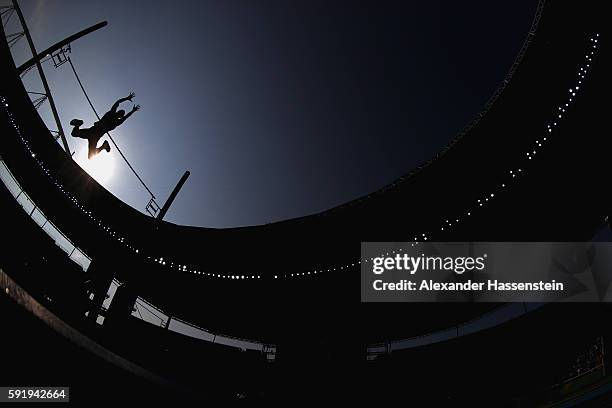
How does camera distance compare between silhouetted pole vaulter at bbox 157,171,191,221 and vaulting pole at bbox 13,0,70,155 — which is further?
silhouetted pole vaulter at bbox 157,171,191,221

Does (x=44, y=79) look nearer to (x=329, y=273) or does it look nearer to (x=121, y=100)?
(x=121, y=100)

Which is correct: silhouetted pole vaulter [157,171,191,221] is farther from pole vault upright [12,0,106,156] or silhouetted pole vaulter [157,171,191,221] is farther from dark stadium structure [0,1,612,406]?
pole vault upright [12,0,106,156]

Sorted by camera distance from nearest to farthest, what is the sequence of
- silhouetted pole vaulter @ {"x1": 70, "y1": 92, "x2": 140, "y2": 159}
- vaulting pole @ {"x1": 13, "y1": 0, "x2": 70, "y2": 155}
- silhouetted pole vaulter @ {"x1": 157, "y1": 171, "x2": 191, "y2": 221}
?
vaulting pole @ {"x1": 13, "y1": 0, "x2": 70, "y2": 155} < silhouetted pole vaulter @ {"x1": 70, "y1": 92, "x2": 140, "y2": 159} < silhouetted pole vaulter @ {"x1": 157, "y1": 171, "x2": 191, "y2": 221}

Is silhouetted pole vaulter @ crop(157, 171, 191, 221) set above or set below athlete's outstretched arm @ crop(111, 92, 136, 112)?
below

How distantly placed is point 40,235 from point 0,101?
14.8ft

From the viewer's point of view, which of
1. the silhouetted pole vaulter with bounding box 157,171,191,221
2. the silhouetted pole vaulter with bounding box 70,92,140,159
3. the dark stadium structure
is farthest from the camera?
the silhouetted pole vaulter with bounding box 157,171,191,221

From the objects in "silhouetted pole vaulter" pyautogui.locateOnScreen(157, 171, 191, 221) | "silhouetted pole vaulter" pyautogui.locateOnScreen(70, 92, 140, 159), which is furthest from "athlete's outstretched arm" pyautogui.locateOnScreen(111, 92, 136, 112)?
"silhouetted pole vaulter" pyautogui.locateOnScreen(157, 171, 191, 221)

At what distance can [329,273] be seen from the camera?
59.3 feet

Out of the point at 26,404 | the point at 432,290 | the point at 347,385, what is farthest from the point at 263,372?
the point at 26,404

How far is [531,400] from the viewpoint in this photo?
10633 mm

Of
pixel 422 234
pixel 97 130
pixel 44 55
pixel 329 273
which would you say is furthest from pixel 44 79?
pixel 422 234

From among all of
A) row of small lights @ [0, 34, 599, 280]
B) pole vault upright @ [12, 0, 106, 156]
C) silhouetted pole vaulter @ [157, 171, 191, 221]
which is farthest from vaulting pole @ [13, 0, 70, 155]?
silhouetted pole vaulter @ [157, 171, 191, 221]

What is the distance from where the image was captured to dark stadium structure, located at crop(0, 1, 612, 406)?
10.2 m

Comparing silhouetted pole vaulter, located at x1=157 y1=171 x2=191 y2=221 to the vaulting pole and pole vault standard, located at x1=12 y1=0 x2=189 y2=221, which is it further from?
the vaulting pole
